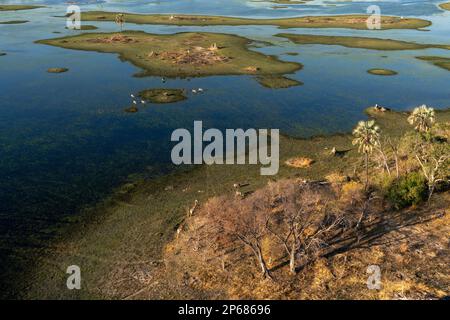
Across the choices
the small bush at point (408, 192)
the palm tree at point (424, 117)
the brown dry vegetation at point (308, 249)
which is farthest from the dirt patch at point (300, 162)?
the palm tree at point (424, 117)

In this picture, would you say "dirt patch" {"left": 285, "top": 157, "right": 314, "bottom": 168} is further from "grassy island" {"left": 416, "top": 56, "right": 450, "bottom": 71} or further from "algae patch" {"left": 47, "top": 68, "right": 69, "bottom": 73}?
"grassy island" {"left": 416, "top": 56, "right": 450, "bottom": 71}

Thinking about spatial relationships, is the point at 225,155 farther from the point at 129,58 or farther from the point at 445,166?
the point at 129,58

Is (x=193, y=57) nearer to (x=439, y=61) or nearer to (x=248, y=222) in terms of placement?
(x=439, y=61)

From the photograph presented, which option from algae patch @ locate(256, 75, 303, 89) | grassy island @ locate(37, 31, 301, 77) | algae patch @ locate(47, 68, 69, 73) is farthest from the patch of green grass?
algae patch @ locate(47, 68, 69, 73)

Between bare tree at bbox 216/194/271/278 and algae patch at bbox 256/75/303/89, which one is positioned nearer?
bare tree at bbox 216/194/271/278

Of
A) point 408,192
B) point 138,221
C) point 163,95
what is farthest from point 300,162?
point 163,95

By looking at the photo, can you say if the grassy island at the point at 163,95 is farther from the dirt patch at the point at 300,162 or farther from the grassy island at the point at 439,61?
the grassy island at the point at 439,61
